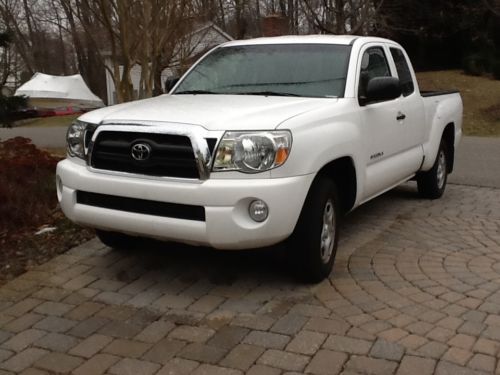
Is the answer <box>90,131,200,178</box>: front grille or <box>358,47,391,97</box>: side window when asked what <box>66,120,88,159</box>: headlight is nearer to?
<box>90,131,200,178</box>: front grille

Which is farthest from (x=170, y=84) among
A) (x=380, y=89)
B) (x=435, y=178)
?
(x=435, y=178)

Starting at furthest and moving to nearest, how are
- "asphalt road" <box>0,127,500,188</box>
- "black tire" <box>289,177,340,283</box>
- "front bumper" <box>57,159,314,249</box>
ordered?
"asphalt road" <box>0,127,500,188</box> < "black tire" <box>289,177,340,283</box> < "front bumper" <box>57,159,314,249</box>

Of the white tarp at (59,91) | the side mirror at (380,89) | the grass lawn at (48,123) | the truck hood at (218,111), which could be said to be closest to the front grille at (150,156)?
the truck hood at (218,111)

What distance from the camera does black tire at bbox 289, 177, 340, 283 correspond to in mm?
4258

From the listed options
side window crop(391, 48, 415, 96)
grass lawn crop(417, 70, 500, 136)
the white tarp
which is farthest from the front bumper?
the white tarp

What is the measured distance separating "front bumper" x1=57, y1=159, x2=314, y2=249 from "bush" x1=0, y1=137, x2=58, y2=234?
6.84ft

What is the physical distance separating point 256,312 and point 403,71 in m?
3.52

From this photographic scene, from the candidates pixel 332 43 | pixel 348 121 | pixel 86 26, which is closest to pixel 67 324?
pixel 348 121

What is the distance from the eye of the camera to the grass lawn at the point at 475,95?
1587 centimetres

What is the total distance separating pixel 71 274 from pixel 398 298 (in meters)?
2.47

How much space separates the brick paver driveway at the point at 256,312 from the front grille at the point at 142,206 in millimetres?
629

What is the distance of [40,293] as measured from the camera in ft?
14.7

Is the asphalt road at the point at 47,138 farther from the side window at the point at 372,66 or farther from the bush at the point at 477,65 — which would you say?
the bush at the point at 477,65

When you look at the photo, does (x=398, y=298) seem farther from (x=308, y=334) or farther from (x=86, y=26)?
(x=86, y=26)
